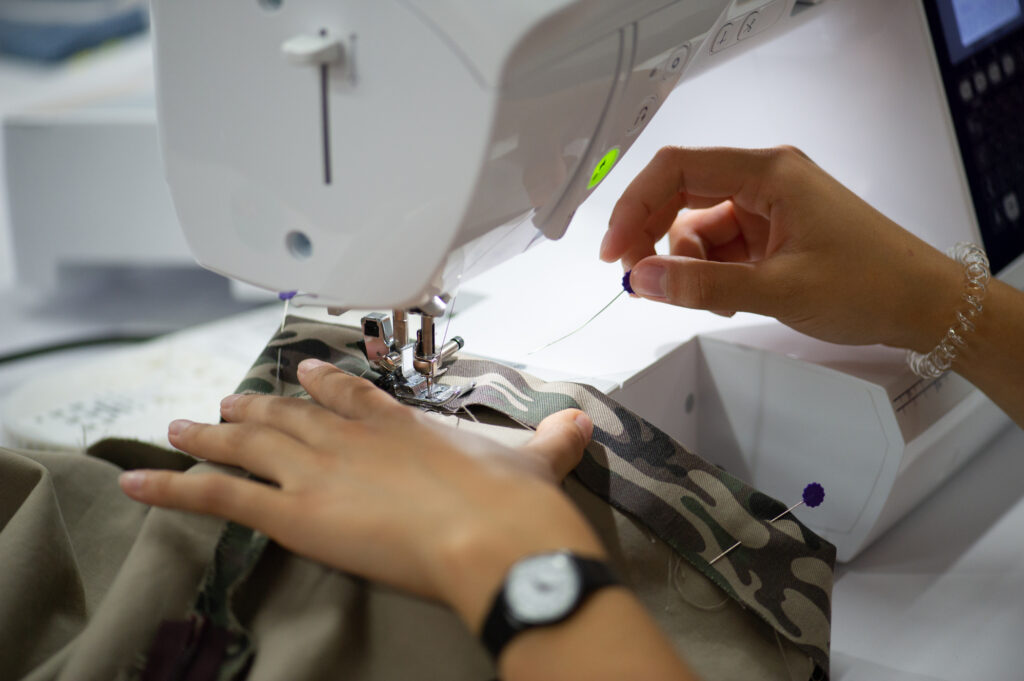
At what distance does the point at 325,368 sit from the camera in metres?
0.72

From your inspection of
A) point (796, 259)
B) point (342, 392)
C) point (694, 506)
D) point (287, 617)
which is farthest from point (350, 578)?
point (796, 259)

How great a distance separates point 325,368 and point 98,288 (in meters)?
2.06

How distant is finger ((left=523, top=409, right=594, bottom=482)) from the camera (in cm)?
67

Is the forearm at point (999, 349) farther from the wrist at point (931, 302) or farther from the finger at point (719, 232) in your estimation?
the finger at point (719, 232)

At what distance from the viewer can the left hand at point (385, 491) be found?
1.69 ft

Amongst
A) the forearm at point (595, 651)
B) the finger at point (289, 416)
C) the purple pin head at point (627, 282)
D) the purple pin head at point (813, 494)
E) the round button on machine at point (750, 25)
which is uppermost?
the round button on machine at point (750, 25)

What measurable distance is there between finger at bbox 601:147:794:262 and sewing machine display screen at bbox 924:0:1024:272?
324 mm

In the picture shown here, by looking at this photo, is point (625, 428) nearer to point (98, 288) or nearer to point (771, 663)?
point (771, 663)

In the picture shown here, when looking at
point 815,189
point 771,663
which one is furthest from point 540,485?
point 815,189

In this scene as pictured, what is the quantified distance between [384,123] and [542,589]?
0.33 m

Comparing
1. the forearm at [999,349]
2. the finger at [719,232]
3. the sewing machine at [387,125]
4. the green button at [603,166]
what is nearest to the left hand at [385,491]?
the sewing machine at [387,125]

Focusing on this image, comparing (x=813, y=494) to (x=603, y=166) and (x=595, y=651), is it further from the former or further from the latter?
(x=595, y=651)

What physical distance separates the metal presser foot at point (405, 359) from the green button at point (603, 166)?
0.19m

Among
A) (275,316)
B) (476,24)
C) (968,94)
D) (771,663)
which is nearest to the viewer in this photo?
(476,24)
